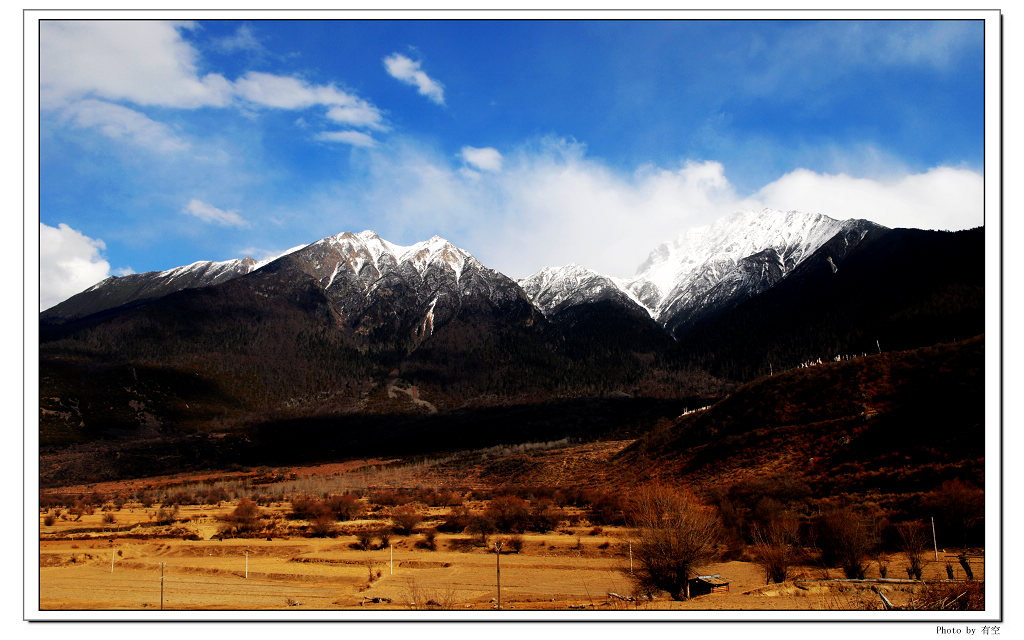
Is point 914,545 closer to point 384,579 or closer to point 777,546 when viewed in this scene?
point 777,546

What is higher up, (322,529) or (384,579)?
(384,579)

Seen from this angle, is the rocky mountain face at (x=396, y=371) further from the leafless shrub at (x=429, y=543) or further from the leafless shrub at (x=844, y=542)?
the leafless shrub at (x=844, y=542)

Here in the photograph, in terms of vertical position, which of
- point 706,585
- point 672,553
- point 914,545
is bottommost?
point 706,585

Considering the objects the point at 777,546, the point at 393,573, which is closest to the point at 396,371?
the point at 393,573

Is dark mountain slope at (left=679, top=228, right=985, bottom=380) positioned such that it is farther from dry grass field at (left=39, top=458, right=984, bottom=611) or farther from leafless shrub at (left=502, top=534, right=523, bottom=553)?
leafless shrub at (left=502, top=534, right=523, bottom=553)

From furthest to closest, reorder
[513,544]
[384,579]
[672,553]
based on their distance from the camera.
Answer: [513,544], [384,579], [672,553]

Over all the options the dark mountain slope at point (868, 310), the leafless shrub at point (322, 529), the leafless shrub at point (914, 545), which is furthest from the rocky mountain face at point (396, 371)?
the leafless shrub at point (914, 545)

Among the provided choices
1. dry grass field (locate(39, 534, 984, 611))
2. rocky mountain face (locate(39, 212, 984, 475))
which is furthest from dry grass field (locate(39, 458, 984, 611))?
rocky mountain face (locate(39, 212, 984, 475))

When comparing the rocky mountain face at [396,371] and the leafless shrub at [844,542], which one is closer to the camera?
the leafless shrub at [844,542]

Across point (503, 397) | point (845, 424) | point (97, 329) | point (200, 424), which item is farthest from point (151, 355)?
point (845, 424)

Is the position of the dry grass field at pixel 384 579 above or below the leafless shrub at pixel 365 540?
above
